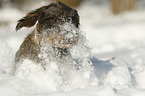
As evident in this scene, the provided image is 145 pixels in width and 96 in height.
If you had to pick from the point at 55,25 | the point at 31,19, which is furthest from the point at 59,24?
the point at 31,19

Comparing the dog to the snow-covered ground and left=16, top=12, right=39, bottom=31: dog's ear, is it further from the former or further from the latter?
the snow-covered ground

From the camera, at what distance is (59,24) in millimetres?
2539

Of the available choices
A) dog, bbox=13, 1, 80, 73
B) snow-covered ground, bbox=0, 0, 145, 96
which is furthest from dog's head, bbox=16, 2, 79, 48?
snow-covered ground, bbox=0, 0, 145, 96

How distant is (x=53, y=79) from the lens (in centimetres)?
279

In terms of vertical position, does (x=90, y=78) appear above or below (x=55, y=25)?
below

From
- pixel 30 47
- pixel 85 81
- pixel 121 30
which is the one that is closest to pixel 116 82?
pixel 85 81

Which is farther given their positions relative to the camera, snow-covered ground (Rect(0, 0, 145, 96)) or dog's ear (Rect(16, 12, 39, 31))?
dog's ear (Rect(16, 12, 39, 31))

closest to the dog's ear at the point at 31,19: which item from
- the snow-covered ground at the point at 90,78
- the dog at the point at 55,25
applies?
the dog at the point at 55,25

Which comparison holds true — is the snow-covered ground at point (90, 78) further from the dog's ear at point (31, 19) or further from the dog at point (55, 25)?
the dog's ear at point (31, 19)

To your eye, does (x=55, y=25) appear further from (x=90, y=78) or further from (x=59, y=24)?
(x=90, y=78)

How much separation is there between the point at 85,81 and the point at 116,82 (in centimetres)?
39

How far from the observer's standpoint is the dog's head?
2525 millimetres

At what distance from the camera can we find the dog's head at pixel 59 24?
2525mm

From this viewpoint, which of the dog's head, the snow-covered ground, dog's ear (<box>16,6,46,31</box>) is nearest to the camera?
the snow-covered ground
